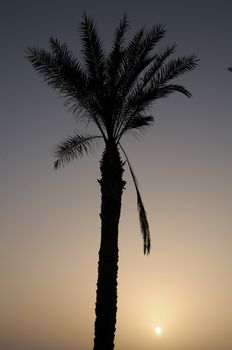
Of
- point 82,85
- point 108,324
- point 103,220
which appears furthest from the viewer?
point 82,85

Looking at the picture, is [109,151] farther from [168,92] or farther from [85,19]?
[85,19]

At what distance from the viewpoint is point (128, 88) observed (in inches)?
653

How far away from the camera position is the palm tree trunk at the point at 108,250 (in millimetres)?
13898

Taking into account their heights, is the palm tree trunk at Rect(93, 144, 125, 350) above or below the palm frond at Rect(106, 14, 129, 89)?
below

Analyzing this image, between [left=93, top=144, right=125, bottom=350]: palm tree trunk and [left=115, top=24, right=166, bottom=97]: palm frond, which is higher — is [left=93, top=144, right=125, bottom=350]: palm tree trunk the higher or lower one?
the lower one

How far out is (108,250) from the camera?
14.5 metres

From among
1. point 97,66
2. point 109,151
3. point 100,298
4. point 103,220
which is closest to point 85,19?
point 97,66

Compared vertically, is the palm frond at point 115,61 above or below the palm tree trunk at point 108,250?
above

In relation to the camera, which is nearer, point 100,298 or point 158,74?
point 100,298

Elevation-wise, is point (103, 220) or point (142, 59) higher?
point (142, 59)

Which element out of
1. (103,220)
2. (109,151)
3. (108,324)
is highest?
(109,151)

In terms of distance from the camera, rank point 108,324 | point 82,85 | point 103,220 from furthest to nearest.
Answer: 1. point 82,85
2. point 103,220
3. point 108,324

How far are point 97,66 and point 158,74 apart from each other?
6.57ft

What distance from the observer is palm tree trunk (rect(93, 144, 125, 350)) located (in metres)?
13.9
